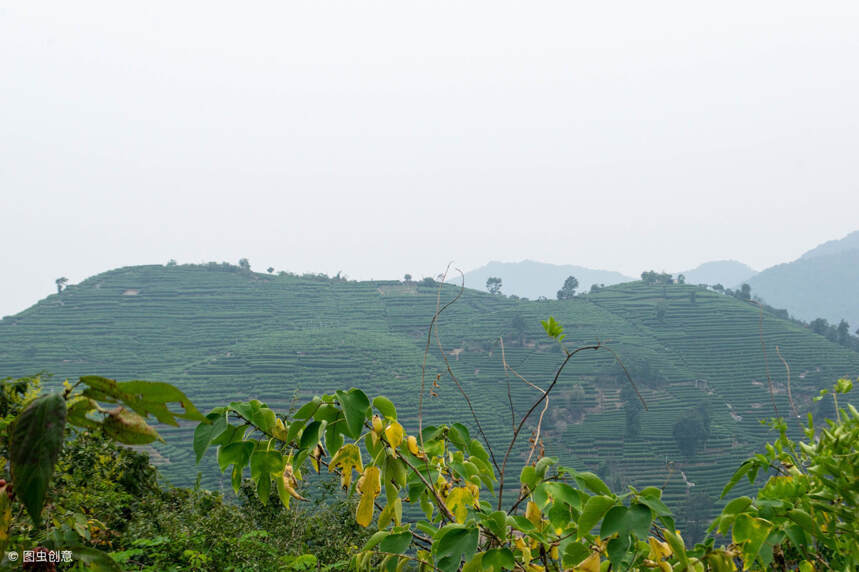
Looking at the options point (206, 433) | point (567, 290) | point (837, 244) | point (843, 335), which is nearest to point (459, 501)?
point (206, 433)

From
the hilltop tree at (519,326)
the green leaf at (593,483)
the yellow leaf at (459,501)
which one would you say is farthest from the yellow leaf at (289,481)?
the hilltop tree at (519,326)

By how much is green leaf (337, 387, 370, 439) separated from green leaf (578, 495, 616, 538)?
14.3 inches

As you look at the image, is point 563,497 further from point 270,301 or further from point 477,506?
point 270,301

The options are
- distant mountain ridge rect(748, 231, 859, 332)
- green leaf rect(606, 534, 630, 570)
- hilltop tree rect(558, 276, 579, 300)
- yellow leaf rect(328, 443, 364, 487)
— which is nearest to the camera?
green leaf rect(606, 534, 630, 570)

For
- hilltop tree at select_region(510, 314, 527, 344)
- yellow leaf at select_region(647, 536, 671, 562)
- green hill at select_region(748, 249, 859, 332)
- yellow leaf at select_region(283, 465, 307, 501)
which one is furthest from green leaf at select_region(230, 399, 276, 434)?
green hill at select_region(748, 249, 859, 332)

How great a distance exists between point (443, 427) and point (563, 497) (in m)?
0.38

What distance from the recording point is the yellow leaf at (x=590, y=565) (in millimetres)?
824

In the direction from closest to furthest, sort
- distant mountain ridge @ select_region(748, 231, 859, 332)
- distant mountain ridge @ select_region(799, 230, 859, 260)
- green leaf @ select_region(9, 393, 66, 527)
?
green leaf @ select_region(9, 393, 66, 527) < distant mountain ridge @ select_region(748, 231, 859, 332) < distant mountain ridge @ select_region(799, 230, 859, 260)

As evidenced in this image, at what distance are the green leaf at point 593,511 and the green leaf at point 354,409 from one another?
0.36m

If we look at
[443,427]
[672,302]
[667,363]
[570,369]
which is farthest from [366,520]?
[672,302]

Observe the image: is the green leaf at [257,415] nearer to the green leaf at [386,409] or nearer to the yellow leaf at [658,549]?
the green leaf at [386,409]

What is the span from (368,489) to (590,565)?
0.36 m

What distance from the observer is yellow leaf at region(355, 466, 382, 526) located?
36.3 inches

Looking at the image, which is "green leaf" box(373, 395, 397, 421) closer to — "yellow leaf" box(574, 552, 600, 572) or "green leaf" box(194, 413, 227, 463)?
"green leaf" box(194, 413, 227, 463)
